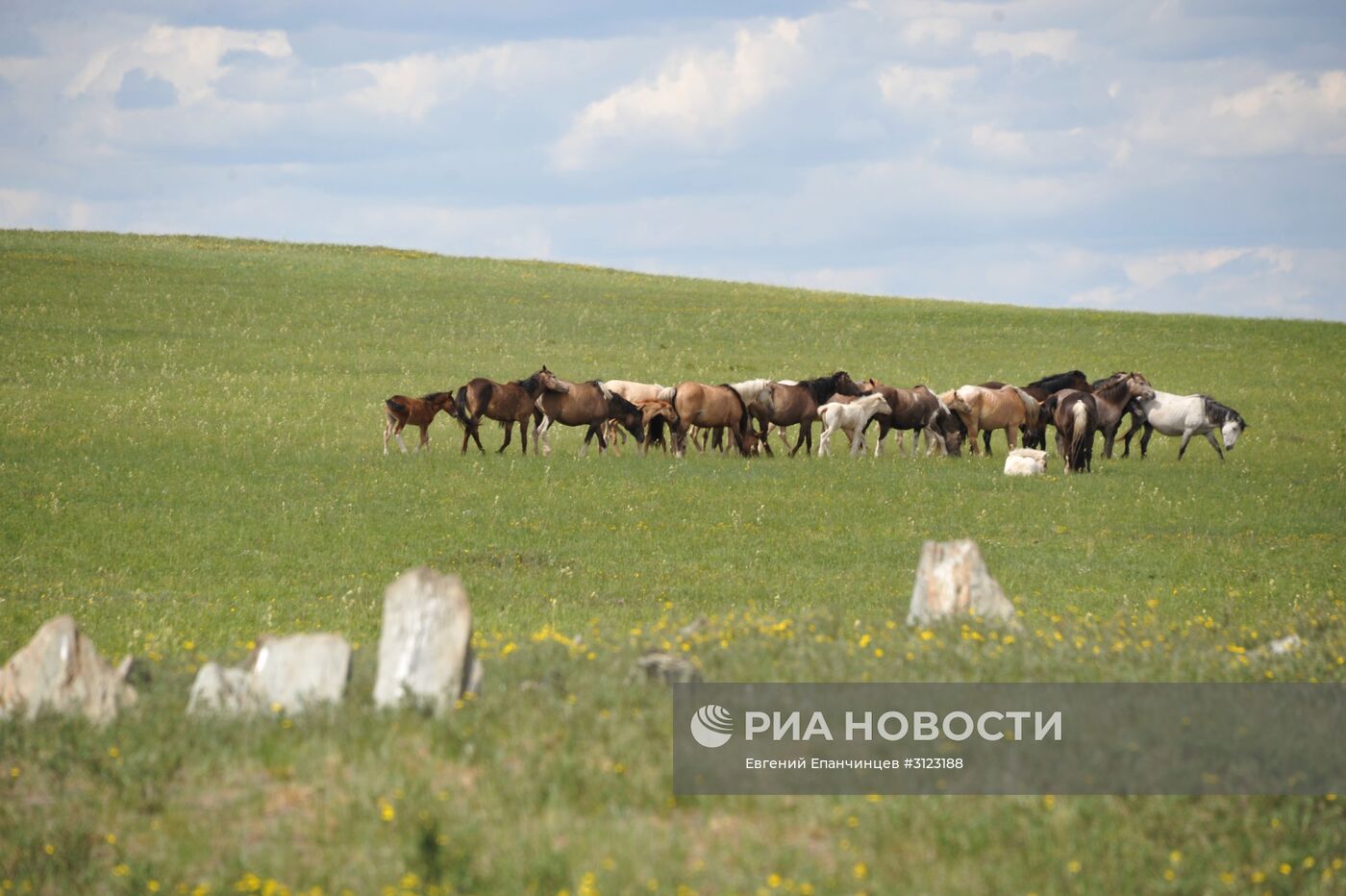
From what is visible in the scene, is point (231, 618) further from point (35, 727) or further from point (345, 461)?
point (345, 461)

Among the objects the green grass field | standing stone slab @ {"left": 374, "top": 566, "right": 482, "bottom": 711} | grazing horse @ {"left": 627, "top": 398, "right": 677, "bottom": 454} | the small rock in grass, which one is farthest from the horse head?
standing stone slab @ {"left": 374, "top": 566, "right": 482, "bottom": 711}

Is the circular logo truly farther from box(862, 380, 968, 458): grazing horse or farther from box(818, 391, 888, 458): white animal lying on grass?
box(862, 380, 968, 458): grazing horse

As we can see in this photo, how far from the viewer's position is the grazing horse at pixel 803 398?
32.2m

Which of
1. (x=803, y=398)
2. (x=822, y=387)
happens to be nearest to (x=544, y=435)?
(x=803, y=398)

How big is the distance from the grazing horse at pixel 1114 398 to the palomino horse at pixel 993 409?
5.71 ft

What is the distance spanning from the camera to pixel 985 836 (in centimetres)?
718

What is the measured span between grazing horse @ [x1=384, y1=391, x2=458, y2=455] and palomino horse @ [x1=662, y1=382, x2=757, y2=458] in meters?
5.37

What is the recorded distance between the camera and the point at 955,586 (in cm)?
1165

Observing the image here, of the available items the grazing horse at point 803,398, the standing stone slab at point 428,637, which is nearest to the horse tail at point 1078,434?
the grazing horse at point 803,398

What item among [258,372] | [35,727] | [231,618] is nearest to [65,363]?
[258,372]

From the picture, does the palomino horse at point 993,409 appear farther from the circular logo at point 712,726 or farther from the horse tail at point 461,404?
the circular logo at point 712,726

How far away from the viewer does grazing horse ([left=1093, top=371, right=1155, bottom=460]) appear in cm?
3153

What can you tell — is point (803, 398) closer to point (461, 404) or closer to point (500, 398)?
point (500, 398)

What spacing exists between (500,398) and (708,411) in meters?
4.94
